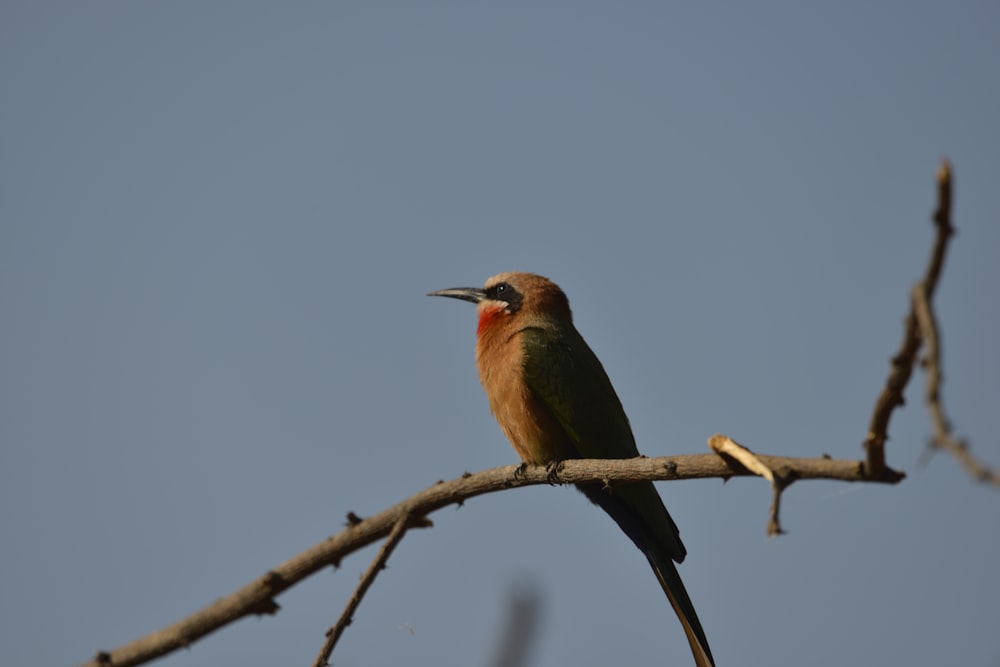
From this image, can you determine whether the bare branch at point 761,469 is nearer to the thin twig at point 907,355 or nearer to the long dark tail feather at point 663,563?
the thin twig at point 907,355

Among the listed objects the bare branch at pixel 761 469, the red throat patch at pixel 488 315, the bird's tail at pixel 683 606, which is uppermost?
the red throat patch at pixel 488 315

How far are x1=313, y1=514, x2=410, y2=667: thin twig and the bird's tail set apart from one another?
1.51 meters

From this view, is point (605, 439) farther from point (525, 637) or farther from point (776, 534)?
point (776, 534)

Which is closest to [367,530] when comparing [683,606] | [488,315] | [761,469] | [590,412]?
[761,469]

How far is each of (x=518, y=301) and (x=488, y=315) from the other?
21cm

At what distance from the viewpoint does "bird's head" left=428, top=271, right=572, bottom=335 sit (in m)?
6.31

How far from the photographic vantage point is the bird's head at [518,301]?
631 cm

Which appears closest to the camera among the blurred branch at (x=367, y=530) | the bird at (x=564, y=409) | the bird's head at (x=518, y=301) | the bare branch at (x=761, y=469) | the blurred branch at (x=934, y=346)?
the blurred branch at (x=934, y=346)

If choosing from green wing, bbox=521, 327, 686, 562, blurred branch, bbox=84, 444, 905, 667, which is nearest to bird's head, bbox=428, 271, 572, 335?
green wing, bbox=521, 327, 686, 562

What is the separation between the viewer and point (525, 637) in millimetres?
3006

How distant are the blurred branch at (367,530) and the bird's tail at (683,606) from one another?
95 centimetres

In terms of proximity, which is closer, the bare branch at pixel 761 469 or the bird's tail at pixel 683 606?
the bare branch at pixel 761 469

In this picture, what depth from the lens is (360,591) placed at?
3279mm

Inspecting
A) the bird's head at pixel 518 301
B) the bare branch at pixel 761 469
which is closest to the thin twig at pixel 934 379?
the bare branch at pixel 761 469
